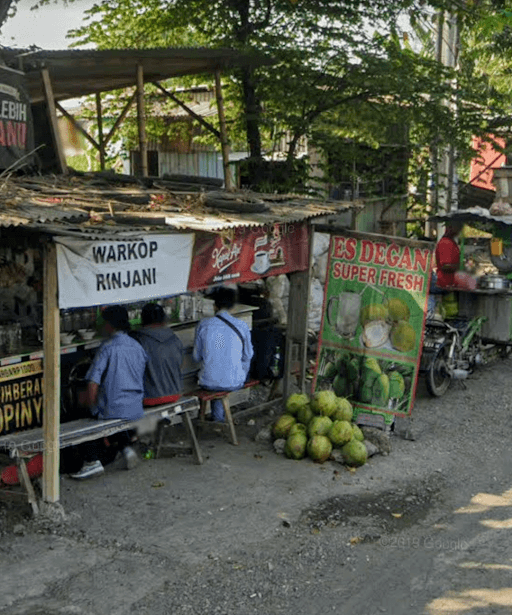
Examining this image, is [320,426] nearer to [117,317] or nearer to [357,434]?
[357,434]

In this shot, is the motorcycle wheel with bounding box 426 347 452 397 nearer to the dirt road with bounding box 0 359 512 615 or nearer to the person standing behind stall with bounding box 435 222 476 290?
the person standing behind stall with bounding box 435 222 476 290

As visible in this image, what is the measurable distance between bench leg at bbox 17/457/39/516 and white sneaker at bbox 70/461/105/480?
100cm

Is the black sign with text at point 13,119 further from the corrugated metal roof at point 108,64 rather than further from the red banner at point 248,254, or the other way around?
the red banner at point 248,254

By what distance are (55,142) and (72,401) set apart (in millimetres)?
3626

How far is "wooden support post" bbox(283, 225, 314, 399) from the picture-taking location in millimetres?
10938

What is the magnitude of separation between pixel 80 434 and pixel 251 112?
26.1 feet

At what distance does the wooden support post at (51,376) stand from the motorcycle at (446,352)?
629 centimetres

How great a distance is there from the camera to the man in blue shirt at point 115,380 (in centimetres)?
840

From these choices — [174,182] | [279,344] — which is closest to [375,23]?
[174,182]

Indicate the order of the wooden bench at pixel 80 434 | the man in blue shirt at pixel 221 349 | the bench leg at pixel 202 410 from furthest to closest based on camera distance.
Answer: the bench leg at pixel 202 410, the man in blue shirt at pixel 221 349, the wooden bench at pixel 80 434

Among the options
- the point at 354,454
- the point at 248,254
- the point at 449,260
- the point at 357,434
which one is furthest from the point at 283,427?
the point at 449,260

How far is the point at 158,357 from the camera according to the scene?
8.93 meters

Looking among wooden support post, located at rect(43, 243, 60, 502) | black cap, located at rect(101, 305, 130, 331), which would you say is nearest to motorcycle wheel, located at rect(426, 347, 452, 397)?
black cap, located at rect(101, 305, 130, 331)

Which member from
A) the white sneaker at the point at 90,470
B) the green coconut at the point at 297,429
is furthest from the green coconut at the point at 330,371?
the white sneaker at the point at 90,470
